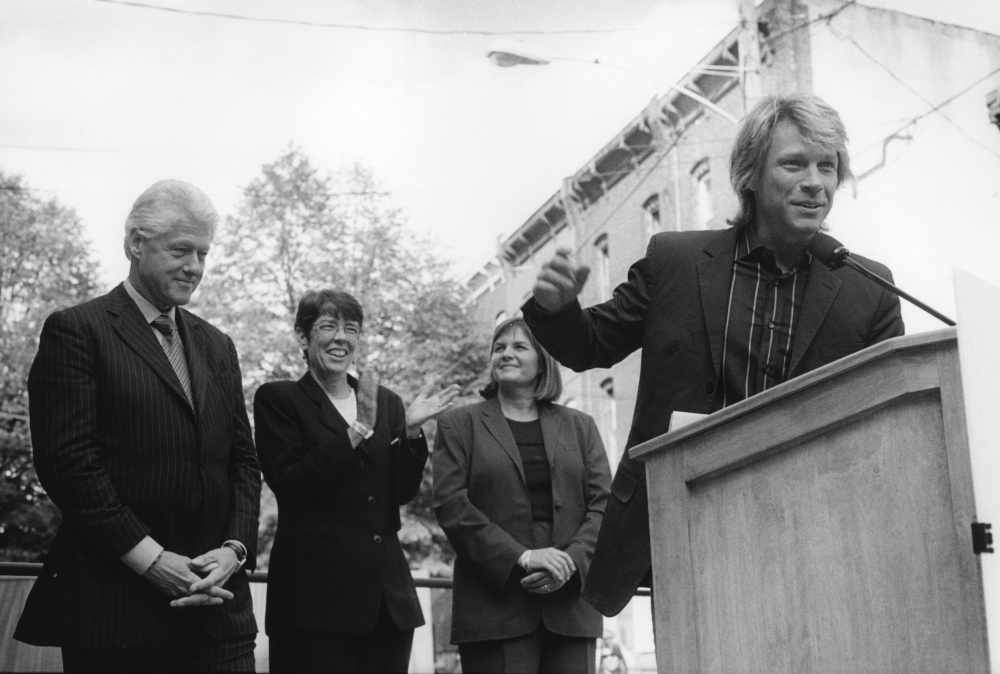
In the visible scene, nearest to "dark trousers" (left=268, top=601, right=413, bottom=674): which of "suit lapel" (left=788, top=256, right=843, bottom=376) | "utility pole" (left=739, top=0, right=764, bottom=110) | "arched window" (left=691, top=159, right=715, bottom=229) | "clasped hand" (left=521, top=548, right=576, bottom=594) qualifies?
"clasped hand" (left=521, top=548, right=576, bottom=594)

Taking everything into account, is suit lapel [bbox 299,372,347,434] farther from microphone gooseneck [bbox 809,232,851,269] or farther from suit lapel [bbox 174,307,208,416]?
microphone gooseneck [bbox 809,232,851,269]

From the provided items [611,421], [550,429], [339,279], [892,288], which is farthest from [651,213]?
[892,288]

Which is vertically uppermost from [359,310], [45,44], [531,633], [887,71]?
[45,44]

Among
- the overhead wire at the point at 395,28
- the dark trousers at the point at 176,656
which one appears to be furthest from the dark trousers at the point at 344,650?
the overhead wire at the point at 395,28

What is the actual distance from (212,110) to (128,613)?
1182 cm

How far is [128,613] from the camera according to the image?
2.36 m

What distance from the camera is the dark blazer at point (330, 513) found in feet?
10.3

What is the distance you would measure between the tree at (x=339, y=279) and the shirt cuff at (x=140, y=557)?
40.1 ft

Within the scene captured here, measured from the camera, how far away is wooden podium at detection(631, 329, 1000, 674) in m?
1.36

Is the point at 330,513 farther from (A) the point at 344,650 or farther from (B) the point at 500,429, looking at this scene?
(B) the point at 500,429

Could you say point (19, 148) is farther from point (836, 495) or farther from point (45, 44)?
point (836, 495)

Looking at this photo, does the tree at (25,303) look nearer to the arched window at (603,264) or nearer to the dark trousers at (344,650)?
the arched window at (603,264)

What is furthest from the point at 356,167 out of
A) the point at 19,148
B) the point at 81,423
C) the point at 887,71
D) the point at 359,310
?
the point at 81,423

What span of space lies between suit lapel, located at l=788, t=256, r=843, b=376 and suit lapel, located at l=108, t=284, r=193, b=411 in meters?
1.39
